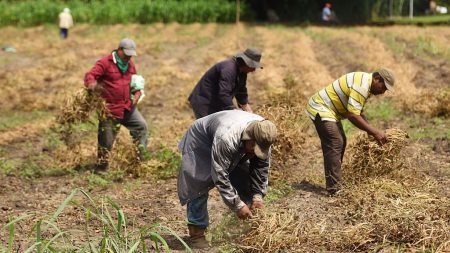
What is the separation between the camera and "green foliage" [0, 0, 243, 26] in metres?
31.4

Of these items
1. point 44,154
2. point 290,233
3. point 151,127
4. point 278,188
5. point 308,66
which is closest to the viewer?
point 290,233

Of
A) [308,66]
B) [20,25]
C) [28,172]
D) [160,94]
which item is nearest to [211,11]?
[20,25]

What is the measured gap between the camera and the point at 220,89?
6.50m

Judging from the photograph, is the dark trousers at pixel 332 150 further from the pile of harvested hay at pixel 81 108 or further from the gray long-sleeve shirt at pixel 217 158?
the pile of harvested hay at pixel 81 108

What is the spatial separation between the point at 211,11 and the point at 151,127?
24.3m

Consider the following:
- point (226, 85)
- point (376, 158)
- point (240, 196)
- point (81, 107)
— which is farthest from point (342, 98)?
point (81, 107)

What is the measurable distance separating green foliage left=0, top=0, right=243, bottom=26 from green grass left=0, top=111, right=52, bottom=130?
1994 centimetres

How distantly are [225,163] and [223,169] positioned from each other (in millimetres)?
51

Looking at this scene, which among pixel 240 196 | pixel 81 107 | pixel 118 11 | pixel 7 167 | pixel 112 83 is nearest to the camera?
pixel 240 196

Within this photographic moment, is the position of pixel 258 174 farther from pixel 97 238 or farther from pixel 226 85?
pixel 226 85

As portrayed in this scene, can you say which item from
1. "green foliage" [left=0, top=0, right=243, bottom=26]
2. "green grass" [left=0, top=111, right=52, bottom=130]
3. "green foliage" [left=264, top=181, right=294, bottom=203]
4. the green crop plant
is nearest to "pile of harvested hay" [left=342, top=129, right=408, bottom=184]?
"green foliage" [left=264, top=181, right=294, bottom=203]

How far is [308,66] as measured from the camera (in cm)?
1623

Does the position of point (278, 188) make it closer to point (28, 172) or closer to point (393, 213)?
point (393, 213)

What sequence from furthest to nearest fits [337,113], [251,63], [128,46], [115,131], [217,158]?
[115,131], [128,46], [337,113], [251,63], [217,158]
